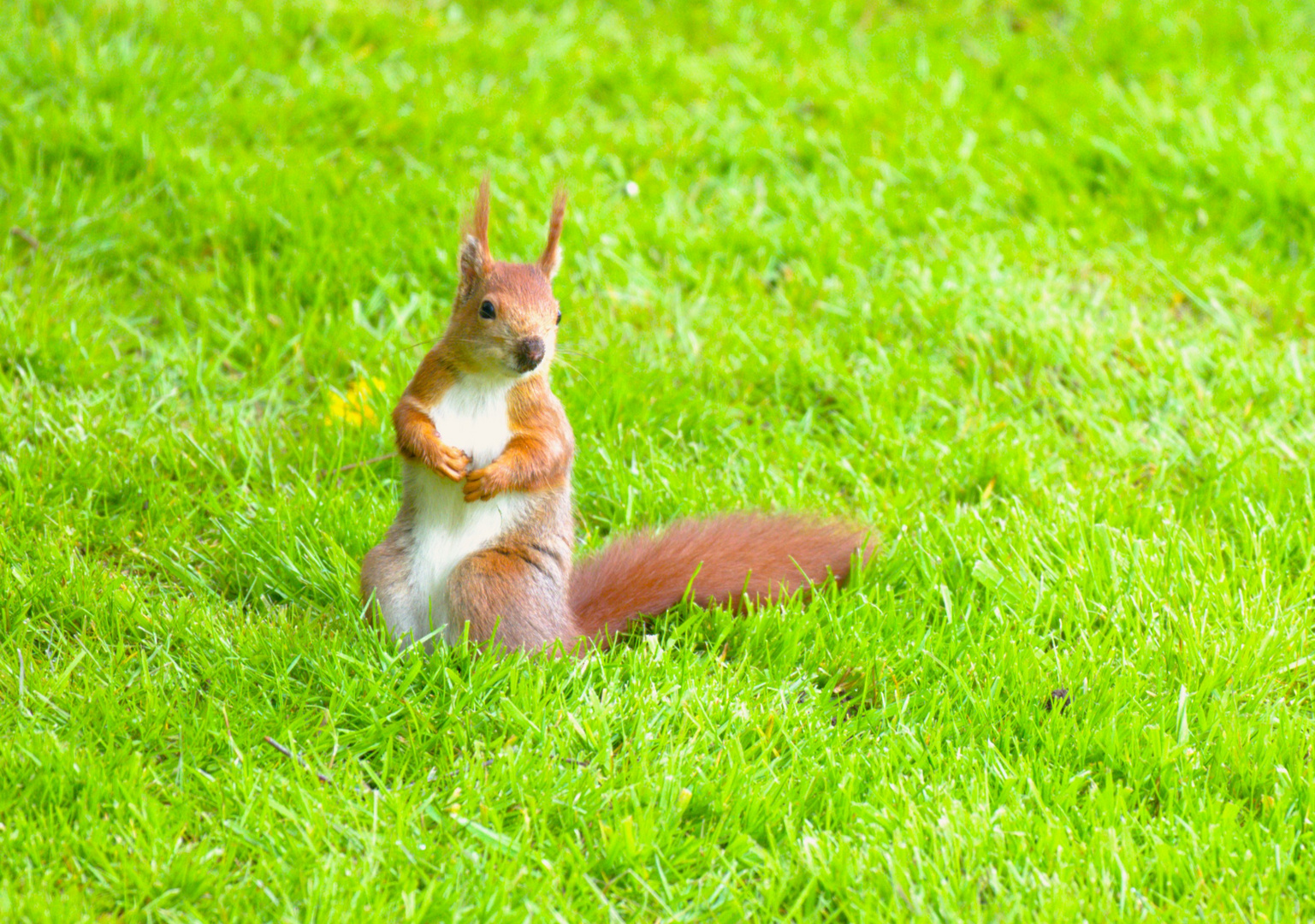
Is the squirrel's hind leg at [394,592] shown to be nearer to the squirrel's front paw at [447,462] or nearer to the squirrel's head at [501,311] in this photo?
the squirrel's front paw at [447,462]

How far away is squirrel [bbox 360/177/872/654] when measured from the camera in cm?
213

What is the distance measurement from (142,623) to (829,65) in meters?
3.45

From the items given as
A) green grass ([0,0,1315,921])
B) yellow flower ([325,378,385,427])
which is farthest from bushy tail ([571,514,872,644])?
yellow flower ([325,378,385,427])

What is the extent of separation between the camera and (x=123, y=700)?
6.84 feet

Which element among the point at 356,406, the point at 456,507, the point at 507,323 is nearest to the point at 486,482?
the point at 456,507

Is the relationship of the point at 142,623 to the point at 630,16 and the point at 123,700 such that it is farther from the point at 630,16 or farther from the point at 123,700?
the point at 630,16

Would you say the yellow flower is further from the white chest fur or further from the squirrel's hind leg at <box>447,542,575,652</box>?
the squirrel's hind leg at <box>447,542,575,652</box>

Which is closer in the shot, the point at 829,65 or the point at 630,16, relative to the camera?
the point at 829,65

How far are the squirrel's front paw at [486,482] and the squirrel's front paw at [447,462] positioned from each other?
0.07ft

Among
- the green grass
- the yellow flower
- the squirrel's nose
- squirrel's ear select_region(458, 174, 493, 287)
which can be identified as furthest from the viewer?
the yellow flower

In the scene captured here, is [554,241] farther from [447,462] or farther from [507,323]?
[447,462]

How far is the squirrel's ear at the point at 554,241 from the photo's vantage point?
2197 mm

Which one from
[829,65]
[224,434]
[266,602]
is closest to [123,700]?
[266,602]

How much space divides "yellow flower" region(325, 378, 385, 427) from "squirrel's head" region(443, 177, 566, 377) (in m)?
0.81
